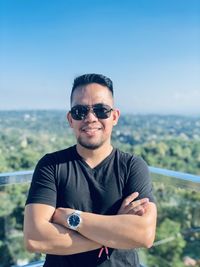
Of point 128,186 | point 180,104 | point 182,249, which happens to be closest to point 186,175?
point 128,186

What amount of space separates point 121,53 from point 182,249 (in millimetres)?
13585

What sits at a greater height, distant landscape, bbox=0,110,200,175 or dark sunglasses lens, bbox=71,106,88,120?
dark sunglasses lens, bbox=71,106,88,120

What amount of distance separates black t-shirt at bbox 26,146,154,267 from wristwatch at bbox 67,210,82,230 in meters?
0.07

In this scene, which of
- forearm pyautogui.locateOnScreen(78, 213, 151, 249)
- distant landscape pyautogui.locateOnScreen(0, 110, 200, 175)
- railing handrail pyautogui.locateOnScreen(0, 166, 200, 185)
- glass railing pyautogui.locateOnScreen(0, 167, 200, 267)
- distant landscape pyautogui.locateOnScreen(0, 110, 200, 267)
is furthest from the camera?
distant landscape pyautogui.locateOnScreen(0, 110, 200, 175)

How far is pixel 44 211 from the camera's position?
138cm

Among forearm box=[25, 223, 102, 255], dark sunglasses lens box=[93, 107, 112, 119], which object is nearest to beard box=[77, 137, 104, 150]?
dark sunglasses lens box=[93, 107, 112, 119]

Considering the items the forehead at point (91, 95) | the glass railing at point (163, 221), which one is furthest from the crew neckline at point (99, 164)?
the glass railing at point (163, 221)

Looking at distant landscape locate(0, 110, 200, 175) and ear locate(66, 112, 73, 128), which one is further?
distant landscape locate(0, 110, 200, 175)

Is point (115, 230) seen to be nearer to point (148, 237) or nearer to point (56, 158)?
point (148, 237)

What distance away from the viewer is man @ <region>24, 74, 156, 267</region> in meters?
1.34

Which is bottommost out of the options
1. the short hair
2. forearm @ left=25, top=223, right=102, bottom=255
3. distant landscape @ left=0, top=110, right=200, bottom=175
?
distant landscape @ left=0, top=110, right=200, bottom=175

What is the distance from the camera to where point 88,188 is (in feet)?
4.64

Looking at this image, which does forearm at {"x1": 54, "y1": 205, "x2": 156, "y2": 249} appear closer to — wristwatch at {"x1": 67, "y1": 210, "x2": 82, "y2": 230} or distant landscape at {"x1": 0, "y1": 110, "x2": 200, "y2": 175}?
wristwatch at {"x1": 67, "y1": 210, "x2": 82, "y2": 230}

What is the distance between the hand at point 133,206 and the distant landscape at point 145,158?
329 mm
